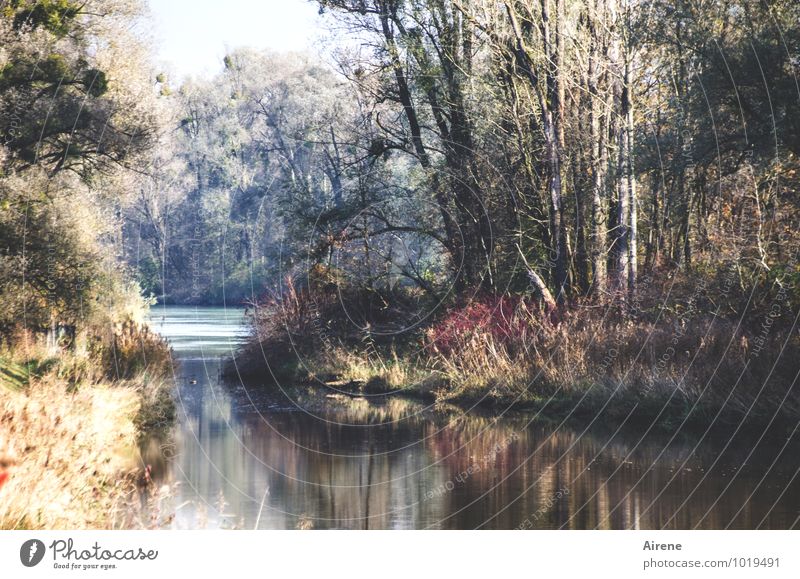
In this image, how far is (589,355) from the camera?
2294cm

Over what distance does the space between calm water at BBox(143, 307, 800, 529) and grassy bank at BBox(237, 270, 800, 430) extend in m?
→ 0.95

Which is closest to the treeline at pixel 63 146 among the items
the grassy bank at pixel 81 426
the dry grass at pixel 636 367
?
the grassy bank at pixel 81 426

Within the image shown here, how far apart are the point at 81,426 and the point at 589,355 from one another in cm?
1188

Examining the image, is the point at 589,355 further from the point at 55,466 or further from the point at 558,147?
the point at 55,466

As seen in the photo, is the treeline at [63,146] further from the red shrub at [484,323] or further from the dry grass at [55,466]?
the red shrub at [484,323]

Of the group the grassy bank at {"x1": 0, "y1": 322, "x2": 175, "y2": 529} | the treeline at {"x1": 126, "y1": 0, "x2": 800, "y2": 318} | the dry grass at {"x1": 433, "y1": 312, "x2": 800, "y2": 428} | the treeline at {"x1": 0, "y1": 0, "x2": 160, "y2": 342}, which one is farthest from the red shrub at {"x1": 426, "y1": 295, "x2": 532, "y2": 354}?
the treeline at {"x1": 0, "y1": 0, "x2": 160, "y2": 342}

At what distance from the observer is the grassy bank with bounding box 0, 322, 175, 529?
35.2 feet

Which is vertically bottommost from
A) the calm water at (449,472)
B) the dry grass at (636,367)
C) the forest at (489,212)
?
the calm water at (449,472)

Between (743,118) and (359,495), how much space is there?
976cm

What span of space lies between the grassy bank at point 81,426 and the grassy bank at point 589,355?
6172 mm

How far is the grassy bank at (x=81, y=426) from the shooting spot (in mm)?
10719

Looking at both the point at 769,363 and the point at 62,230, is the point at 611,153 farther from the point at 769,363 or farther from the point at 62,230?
the point at 62,230

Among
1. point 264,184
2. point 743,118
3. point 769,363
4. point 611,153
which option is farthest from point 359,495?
point 264,184

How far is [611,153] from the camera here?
81.8 feet
